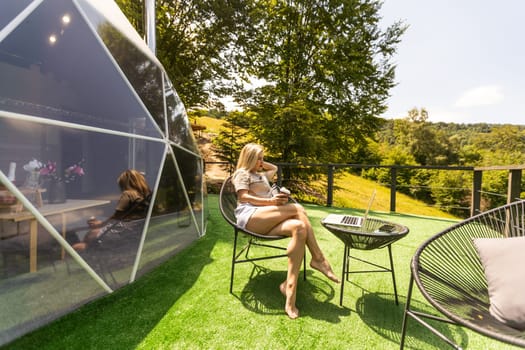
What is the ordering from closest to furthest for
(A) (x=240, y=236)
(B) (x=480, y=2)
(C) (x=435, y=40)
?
(A) (x=240, y=236)
(B) (x=480, y=2)
(C) (x=435, y=40)

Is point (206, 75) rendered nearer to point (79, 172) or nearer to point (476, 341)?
point (79, 172)

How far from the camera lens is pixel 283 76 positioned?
32.1 ft

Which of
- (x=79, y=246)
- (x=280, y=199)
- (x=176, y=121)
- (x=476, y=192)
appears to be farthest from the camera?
(x=476, y=192)

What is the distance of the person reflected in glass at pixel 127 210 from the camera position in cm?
190

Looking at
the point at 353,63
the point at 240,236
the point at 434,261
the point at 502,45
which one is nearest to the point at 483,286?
the point at 434,261

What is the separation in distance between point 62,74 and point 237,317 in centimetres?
212

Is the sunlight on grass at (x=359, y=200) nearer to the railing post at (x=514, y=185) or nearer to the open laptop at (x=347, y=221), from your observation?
the railing post at (x=514, y=185)

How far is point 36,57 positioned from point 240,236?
3023 millimetres

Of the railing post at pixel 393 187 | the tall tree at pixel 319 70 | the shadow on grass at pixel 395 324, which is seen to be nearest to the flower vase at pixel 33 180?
the shadow on grass at pixel 395 324

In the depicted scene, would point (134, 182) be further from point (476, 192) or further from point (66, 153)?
point (476, 192)

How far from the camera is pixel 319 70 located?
31.0 ft

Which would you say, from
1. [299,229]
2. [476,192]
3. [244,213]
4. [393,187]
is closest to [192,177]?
[244,213]

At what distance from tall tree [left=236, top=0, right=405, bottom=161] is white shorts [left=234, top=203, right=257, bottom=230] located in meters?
6.72

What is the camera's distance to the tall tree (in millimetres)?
9062
